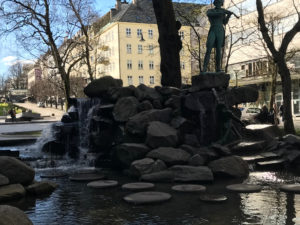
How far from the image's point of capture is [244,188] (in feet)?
23.2

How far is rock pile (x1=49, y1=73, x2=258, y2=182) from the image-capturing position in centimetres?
891

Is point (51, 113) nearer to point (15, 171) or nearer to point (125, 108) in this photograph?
point (125, 108)

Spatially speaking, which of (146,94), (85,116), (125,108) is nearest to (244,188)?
(125,108)

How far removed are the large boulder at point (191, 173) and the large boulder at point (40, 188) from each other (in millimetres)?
2588

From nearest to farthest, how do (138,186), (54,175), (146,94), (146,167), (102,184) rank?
(138,186) < (102,184) < (146,167) < (54,175) < (146,94)

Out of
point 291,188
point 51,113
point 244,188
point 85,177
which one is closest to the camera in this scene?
point 291,188

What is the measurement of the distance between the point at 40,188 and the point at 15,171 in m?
0.60

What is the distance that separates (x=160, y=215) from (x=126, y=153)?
13.8ft

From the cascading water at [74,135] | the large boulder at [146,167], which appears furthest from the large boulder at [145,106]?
the large boulder at [146,167]

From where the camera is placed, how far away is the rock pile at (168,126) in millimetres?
8914

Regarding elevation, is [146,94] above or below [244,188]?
above

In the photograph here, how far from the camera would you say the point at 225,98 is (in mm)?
11625

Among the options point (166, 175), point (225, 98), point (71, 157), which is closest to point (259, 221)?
point (166, 175)

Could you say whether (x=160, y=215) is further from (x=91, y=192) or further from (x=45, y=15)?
(x=45, y=15)
